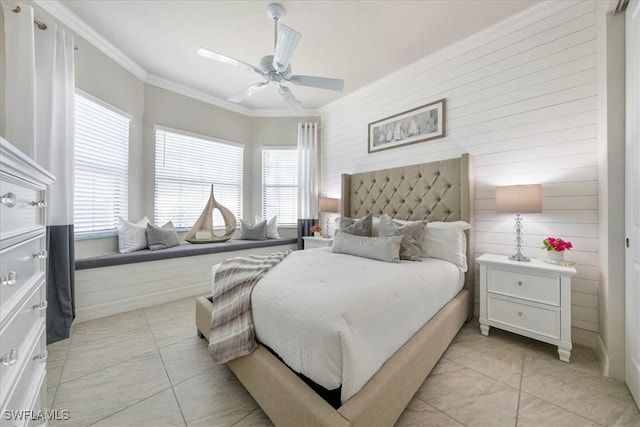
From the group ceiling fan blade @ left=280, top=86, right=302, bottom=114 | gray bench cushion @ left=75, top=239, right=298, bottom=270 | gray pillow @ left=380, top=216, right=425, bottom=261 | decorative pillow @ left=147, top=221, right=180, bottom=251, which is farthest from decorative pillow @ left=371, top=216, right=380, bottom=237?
decorative pillow @ left=147, top=221, right=180, bottom=251

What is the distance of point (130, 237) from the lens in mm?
2953

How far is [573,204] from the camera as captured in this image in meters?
2.04

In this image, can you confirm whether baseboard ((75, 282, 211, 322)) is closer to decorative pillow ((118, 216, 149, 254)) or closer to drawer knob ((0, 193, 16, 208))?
decorative pillow ((118, 216, 149, 254))

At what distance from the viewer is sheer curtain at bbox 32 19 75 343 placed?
201 cm

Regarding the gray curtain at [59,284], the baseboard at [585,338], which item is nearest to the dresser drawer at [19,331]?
the gray curtain at [59,284]

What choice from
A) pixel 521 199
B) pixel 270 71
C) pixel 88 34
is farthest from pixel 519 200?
pixel 88 34

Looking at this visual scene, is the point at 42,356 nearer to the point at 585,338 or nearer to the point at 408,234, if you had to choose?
the point at 408,234

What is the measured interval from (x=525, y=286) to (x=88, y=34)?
4.82 m

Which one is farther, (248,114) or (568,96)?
(248,114)

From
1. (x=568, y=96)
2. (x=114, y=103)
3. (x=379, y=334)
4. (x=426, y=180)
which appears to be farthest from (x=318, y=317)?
(x=114, y=103)

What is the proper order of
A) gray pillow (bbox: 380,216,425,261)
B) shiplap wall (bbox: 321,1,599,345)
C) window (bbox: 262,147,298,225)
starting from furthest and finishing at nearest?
window (bbox: 262,147,298,225), gray pillow (bbox: 380,216,425,261), shiplap wall (bbox: 321,1,599,345)

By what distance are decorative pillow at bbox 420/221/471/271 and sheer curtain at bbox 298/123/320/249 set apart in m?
2.36

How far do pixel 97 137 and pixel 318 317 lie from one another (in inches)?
134

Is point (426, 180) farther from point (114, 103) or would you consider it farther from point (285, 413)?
point (114, 103)
